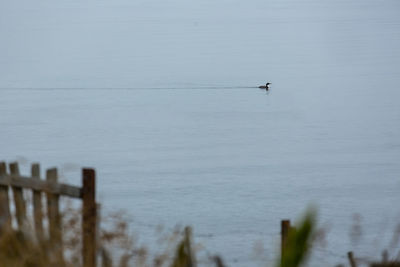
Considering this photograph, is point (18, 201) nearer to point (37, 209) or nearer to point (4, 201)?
point (4, 201)

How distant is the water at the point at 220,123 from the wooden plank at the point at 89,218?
0.27 metres

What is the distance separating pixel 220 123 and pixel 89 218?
2946cm

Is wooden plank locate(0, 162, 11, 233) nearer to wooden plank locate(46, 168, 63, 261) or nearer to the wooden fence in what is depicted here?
the wooden fence

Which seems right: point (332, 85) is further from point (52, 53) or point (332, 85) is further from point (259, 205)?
point (259, 205)

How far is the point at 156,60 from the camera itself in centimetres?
5844

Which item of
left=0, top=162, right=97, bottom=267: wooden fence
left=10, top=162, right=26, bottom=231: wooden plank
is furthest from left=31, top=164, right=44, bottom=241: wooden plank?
left=10, top=162, right=26, bottom=231: wooden plank

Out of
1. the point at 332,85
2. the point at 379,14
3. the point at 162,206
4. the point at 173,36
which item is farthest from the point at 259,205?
the point at 379,14

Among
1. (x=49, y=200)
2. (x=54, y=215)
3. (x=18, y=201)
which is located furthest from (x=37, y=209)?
(x=18, y=201)

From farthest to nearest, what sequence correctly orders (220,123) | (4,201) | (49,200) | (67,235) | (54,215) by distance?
1. (220,123)
2. (4,201)
3. (49,200)
4. (67,235)
5. (54,215)

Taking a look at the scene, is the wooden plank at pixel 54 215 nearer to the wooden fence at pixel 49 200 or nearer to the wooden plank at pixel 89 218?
the wooden fence at pixel 49 200

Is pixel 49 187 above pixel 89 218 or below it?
above

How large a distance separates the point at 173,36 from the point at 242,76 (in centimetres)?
2583

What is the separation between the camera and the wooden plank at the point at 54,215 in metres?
5.30

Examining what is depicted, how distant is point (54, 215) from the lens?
5688 mm
